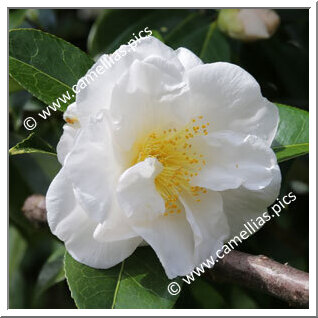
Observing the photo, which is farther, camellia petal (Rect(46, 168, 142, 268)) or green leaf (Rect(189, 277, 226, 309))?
green leaf (Rect(189, 277, 226, 309))

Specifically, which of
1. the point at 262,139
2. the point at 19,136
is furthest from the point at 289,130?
the point at 19,136

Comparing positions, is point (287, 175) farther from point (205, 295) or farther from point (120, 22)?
point (120, 22)

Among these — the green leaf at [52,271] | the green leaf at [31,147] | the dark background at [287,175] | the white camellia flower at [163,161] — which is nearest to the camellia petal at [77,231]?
the white camellia flower at [163,161]

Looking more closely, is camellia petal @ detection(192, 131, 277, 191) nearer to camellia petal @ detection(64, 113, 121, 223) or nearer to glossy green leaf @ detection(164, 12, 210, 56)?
camellia petal @ detection(64, 113, 121, 223)

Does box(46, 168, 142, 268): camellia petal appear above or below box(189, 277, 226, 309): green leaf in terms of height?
above

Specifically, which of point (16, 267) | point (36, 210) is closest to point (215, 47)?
point (36, 210)

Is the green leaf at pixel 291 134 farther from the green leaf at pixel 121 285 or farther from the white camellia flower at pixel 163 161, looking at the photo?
the green leaf at pixel 121 285

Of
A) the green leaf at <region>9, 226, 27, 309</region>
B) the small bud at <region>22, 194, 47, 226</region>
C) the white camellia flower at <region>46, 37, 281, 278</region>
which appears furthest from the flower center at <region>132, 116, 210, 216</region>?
the green leaf at <region>9, 226, 27, 309</region>
